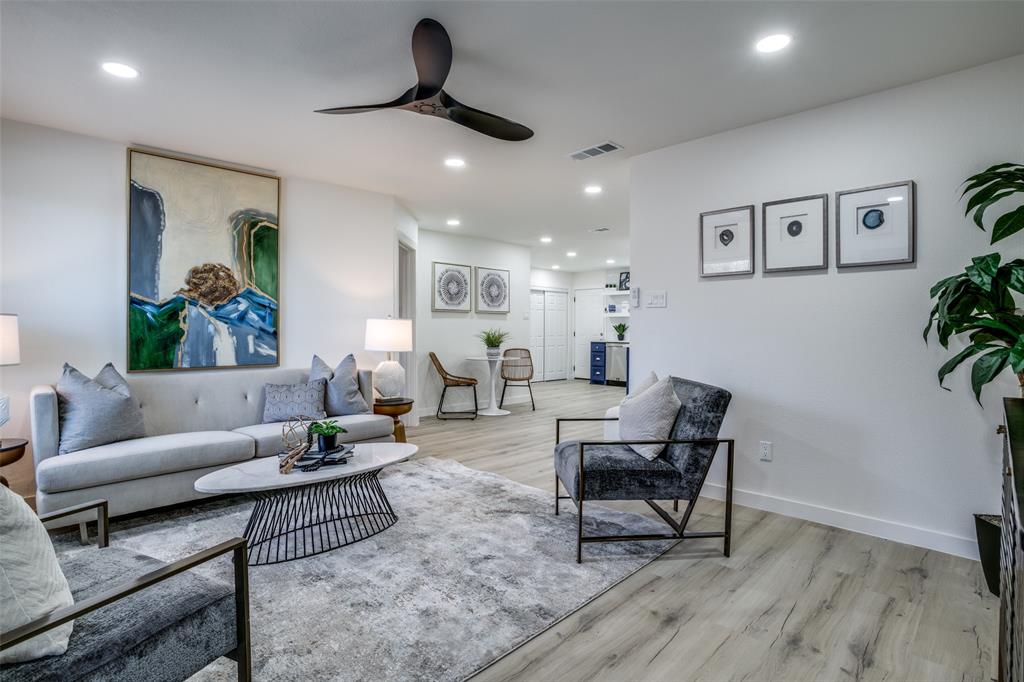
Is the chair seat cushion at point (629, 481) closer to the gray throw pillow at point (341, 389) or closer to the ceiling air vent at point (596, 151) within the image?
the gray throw pillow at point (341, 389)

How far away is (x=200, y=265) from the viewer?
12.6 feet

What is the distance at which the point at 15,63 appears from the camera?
248 centimetres

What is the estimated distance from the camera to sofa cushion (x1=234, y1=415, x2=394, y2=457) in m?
3.31

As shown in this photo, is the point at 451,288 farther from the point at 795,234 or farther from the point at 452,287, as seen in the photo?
the point at 795,234

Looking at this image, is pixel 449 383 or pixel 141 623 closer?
pixel 141 623

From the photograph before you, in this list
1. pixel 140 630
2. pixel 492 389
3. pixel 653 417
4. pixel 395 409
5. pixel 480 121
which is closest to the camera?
pixel 140 630

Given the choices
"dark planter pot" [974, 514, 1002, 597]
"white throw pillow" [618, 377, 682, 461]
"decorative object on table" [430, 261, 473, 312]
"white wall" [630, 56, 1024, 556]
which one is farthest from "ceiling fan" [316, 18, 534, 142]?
"decorative object on table" [430, 261, 473, 312]

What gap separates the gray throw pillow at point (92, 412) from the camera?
285cm

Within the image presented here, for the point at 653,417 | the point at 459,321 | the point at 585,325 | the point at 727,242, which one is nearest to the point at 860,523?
the point at 653,417

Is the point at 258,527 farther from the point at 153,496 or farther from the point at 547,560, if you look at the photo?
the point at 547,560

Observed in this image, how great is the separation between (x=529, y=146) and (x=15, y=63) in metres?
2.87

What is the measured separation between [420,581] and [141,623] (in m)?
1.23

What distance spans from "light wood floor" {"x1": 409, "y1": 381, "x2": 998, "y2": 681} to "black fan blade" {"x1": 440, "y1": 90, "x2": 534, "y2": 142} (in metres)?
2.22

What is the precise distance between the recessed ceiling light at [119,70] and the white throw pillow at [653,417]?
322 centimetres
